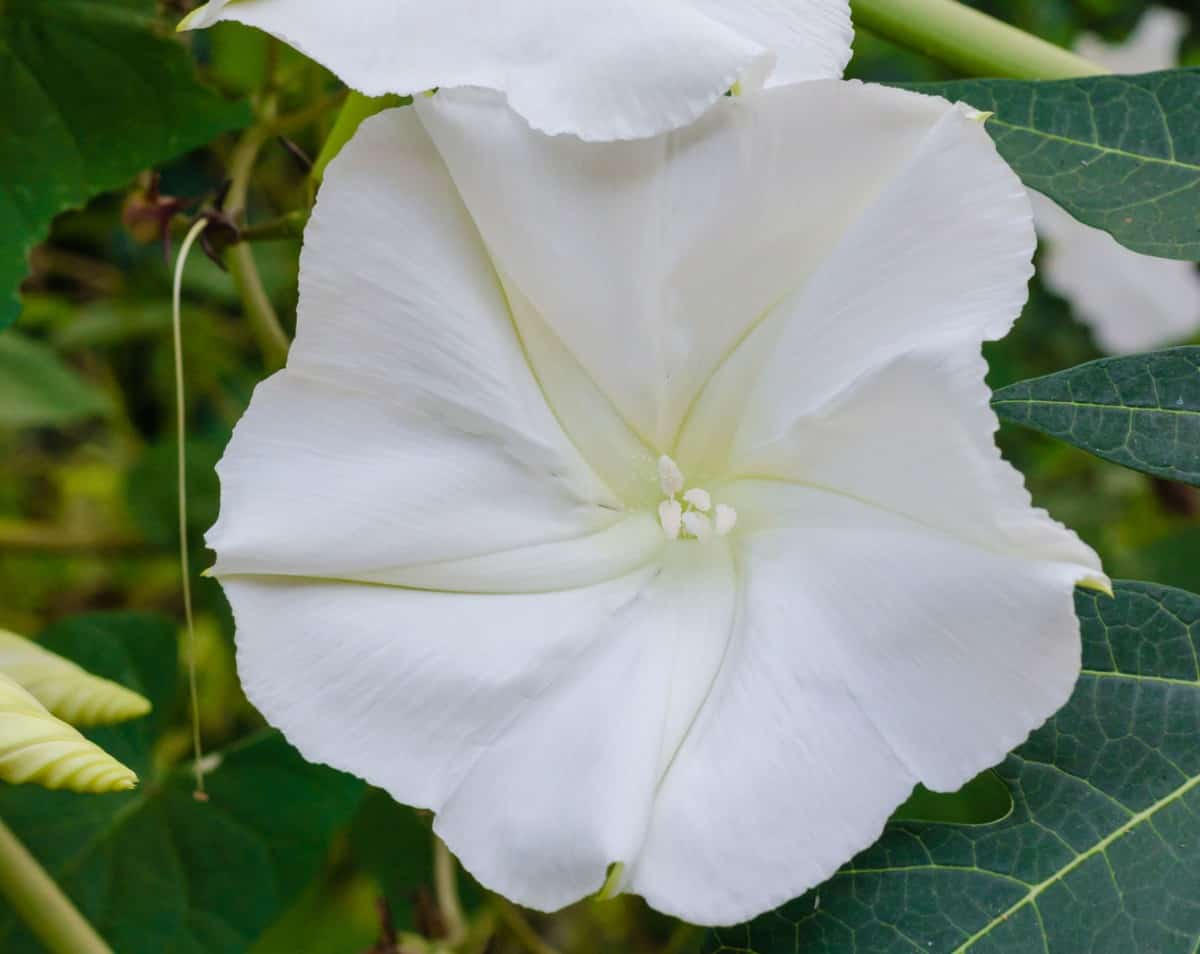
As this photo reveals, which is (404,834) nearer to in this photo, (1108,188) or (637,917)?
(637,917)

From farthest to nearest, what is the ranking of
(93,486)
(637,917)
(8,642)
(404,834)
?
(93,486), (637,917), (404,834), (8,642)

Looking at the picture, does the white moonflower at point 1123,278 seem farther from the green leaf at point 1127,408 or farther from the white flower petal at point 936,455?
the white flower petal at point 936,455

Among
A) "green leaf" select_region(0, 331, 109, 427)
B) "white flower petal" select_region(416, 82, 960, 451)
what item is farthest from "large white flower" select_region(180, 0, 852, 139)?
"green leaf" select_region(0, 331, 109, 427)

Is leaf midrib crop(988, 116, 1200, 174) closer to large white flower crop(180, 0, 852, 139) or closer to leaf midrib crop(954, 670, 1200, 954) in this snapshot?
large white flower crop(180, 0, 852, 139)

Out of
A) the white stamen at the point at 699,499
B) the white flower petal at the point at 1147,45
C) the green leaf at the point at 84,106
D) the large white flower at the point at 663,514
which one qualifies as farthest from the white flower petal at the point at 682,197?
the white flower petal at the point at 1147,45

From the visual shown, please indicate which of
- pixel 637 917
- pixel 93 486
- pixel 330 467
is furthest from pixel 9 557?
pixel 330 467
